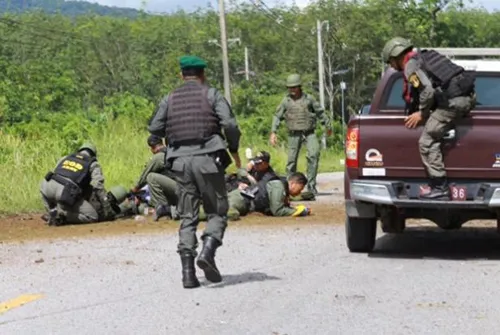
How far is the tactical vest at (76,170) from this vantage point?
13.1 metres

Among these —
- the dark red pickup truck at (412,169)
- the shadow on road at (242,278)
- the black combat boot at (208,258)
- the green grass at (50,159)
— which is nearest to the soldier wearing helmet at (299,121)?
the green grass at (50,159)

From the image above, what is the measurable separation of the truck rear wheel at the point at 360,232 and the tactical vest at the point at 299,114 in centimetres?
704

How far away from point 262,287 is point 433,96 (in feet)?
8.41

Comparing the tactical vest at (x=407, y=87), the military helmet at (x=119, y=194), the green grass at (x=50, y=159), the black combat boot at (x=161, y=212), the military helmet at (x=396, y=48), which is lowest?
the green grass at (x=50, y=159)

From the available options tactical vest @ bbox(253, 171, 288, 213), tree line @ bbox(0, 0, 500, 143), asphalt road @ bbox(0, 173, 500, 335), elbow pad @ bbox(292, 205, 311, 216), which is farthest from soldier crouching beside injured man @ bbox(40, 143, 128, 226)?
tree line @ bbox(0, 0, 500, 143)

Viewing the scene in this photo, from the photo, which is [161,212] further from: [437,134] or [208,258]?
[208,258]

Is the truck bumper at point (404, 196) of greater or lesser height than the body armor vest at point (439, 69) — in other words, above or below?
below

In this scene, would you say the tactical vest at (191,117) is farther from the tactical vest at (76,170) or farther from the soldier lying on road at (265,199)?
the soldier lying on road at (265,199)

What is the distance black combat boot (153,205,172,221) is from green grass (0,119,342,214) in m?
2.57

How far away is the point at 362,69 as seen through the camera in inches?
2687

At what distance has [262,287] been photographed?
845 centimetres

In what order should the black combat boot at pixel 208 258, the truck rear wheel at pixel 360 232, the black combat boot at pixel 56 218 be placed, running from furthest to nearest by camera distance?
the black combat boot at pixel 56 218 < the truck rear wheel at pixel 360 232 < the black combat boot at pixel 208 258

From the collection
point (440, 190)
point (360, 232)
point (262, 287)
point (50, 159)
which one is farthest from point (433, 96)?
point (50, 159)

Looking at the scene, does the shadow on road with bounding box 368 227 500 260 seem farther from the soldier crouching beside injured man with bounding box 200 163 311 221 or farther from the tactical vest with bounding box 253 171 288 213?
the tactical vest with bounding box 253 171 288 213
